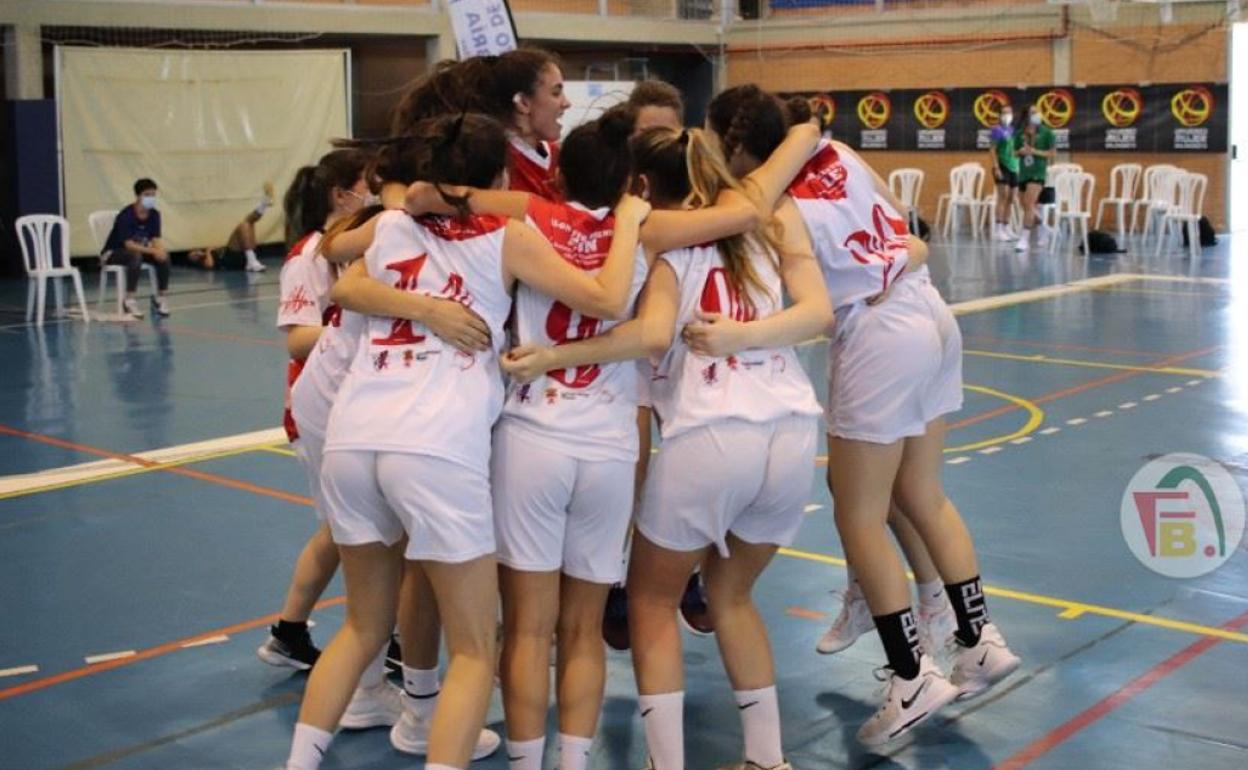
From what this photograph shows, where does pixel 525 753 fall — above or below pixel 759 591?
above

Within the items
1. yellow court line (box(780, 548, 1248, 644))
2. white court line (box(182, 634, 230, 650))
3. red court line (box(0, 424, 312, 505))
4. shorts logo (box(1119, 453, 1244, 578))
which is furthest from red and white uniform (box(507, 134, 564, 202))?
red court line (box(0, 424, 312, 505))

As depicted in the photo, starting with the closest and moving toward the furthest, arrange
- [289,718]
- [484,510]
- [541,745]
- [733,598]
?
1. [484,510]
2. [541,745]
3. [733,598]
4. [289,718]

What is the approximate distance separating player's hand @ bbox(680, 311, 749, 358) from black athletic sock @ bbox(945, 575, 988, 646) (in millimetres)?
1374

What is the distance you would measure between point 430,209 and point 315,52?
18449 millimetres

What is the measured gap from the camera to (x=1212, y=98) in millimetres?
21688

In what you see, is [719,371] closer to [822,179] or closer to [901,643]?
[822,179]

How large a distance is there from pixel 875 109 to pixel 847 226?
2135cm

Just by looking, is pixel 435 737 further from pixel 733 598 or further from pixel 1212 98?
pixel 1212 98

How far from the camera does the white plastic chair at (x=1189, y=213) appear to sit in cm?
1972

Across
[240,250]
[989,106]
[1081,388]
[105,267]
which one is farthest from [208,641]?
[989,106]

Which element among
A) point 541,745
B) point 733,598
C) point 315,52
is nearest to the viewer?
point 541,745

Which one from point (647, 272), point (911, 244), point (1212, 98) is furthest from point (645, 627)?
point (1212, 98)

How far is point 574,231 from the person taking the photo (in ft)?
12.4

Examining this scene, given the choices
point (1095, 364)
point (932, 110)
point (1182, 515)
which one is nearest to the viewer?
point (1182, 515)
